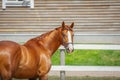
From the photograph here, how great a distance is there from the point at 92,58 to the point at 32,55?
717 cm

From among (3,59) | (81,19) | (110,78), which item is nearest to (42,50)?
(3,59)

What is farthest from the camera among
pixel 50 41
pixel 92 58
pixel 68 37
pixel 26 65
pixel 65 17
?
pixel 65 17

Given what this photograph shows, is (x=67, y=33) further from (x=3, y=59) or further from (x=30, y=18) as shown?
(x=30, y=18)

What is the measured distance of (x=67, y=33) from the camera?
8281 millimetres

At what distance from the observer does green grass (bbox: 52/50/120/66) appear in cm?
1428

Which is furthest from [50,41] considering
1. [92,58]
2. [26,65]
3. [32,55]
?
[92,58]

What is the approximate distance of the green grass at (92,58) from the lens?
14.3m

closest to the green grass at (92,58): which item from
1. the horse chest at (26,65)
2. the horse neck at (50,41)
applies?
the horse neck at (50,41)

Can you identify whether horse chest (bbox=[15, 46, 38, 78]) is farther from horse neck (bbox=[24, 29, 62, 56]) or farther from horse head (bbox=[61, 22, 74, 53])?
horse head (bbox=[61, 22, 74, 53])

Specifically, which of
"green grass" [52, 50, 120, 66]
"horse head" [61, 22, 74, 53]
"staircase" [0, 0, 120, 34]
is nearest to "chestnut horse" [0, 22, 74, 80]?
"horse head" [61, 22, 74, 53]

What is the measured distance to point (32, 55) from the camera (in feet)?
26.1

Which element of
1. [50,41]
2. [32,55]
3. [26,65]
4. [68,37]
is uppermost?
[68,37]

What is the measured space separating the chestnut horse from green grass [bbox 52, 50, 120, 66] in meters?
5.52

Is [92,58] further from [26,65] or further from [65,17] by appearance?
[26,65]
